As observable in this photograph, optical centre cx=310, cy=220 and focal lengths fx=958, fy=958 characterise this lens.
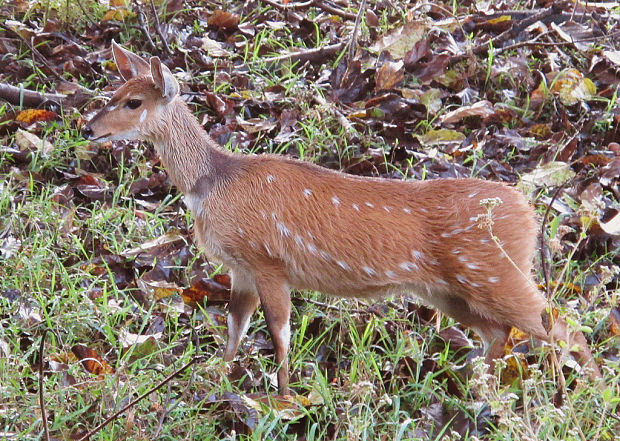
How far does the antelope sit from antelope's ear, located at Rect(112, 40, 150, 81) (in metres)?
0.29

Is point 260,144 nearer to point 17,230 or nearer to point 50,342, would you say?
point 17,230

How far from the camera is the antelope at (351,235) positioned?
441 cm

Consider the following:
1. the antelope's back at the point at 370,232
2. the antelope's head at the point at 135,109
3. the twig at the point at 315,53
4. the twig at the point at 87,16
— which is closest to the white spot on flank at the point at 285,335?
the antelope's back at the point at 370,232

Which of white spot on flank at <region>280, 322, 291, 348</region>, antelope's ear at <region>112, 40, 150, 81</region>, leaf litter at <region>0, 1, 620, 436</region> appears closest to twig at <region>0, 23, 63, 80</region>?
leaf litter at <region>0, 1, 620, 436</region>

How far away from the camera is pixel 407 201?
4496 mm

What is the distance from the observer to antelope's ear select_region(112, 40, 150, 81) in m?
4.86

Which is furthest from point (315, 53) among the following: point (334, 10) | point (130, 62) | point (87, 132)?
point (87, 132)

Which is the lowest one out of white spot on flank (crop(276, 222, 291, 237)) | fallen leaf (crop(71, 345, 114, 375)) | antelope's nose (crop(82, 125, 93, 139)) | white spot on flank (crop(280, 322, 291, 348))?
fallen leaf (crop(71, 345, 114, 375))

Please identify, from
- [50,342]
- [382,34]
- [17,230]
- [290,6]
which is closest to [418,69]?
[382,34]

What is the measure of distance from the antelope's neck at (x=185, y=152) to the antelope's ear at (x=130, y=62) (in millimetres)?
350

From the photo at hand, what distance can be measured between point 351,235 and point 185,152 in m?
0.91

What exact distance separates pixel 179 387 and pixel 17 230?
163cm

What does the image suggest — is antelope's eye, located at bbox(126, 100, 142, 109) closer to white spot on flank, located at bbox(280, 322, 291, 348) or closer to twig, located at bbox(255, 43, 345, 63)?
white spot on flank, located at bbox(280, 322, 291, 348)

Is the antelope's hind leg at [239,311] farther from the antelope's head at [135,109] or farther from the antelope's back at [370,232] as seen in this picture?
the antelope's head at [135,109]
